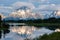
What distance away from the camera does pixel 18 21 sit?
174250mm

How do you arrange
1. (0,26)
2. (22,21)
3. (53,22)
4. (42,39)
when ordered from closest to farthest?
1. (42,39)
2. (0,26)
3. (53,22)
4. (22,21)

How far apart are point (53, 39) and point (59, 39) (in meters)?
0.79

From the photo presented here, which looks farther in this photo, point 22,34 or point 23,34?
point 22,34

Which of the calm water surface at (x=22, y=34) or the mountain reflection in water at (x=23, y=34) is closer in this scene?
the mountain reflection in water at (x=23, y=34)

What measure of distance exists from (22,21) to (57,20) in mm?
41820

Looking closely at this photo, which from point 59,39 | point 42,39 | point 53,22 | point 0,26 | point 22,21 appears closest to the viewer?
point 59,39

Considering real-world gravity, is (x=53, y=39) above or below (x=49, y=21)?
above

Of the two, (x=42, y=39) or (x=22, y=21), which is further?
(x=22, y=21)

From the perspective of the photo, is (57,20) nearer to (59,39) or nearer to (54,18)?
(54,18)

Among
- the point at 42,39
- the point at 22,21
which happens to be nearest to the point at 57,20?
the point at 22,21

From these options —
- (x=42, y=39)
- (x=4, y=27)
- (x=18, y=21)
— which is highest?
(x=42, y=39)

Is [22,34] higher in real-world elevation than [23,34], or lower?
lower

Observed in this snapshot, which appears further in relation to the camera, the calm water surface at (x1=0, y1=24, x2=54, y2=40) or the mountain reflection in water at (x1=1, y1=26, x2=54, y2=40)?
the calm water surface at (x1=0, y1=24, x2=54, y2=40)

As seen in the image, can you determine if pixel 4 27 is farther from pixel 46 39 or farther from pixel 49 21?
pixel 49 21
